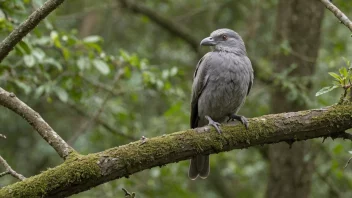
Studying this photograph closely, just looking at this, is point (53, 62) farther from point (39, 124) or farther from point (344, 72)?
point (344, 72)

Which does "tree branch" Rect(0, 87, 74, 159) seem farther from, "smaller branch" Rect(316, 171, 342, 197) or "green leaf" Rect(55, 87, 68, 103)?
"smaller branch" Rect(316, 171, 342, 197)

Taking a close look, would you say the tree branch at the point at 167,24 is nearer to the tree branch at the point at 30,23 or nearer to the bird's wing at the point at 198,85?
the bird's wing at the point at 198,85

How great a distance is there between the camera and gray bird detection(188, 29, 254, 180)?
494cm

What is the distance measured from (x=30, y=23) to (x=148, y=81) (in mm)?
2326

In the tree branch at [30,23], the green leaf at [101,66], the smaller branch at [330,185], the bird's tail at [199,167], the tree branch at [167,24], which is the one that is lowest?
the tree branch at [30,23]

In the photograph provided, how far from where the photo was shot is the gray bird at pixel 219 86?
4.94 m

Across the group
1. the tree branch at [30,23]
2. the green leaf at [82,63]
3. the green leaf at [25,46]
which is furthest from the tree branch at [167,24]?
the tree branch at [30,23]

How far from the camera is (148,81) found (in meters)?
5.61

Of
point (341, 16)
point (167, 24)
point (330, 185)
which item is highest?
point (167, 24)

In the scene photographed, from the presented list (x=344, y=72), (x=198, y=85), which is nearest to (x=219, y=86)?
(x=198, y=85)

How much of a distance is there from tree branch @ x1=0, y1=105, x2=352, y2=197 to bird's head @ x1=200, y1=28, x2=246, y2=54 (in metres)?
1.71

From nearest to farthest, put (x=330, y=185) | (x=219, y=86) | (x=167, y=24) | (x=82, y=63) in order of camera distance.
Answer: (x=219, y=86)
(x=82, y=63)
(x=330, y=185)
(x=167, y=24)

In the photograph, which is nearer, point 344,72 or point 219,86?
point 344,72

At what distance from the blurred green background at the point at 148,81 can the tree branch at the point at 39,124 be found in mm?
756
